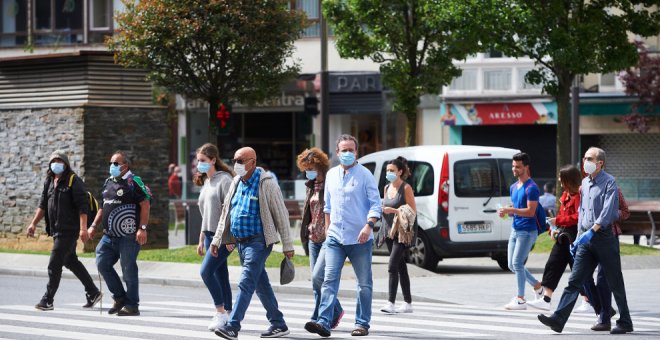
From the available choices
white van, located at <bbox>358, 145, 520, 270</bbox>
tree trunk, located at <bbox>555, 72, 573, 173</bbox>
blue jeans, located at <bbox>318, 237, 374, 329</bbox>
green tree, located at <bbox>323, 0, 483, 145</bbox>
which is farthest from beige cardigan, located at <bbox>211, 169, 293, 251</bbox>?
tree trunk, located at <bbox>555, 72, 573, 173</bbox>

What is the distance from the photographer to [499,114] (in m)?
42.9

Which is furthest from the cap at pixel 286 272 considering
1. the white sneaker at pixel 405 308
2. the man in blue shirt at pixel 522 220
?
the man in blue shirt at pixel 522 220

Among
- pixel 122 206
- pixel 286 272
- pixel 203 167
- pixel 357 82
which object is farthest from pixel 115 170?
pixel 357 82

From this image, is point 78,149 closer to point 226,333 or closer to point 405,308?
point 405,308

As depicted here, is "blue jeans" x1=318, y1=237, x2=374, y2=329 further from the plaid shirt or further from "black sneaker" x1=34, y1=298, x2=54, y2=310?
"black sneaker" x1=34, y1=298, x2=54, y2=310

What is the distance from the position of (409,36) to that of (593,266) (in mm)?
15040

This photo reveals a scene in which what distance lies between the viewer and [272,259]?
72.8 feet

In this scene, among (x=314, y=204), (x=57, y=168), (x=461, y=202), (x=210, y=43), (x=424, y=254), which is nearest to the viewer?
(x=314, y=204)

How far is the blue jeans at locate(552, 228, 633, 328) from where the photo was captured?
13.2 metres

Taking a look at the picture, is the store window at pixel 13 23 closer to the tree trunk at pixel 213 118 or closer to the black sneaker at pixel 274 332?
the tree trunk at pixel 213 118

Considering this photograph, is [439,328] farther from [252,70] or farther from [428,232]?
[252,70]

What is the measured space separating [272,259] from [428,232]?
2484 mm

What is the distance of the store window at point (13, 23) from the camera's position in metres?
50.4

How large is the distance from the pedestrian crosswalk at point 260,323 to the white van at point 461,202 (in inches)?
177
